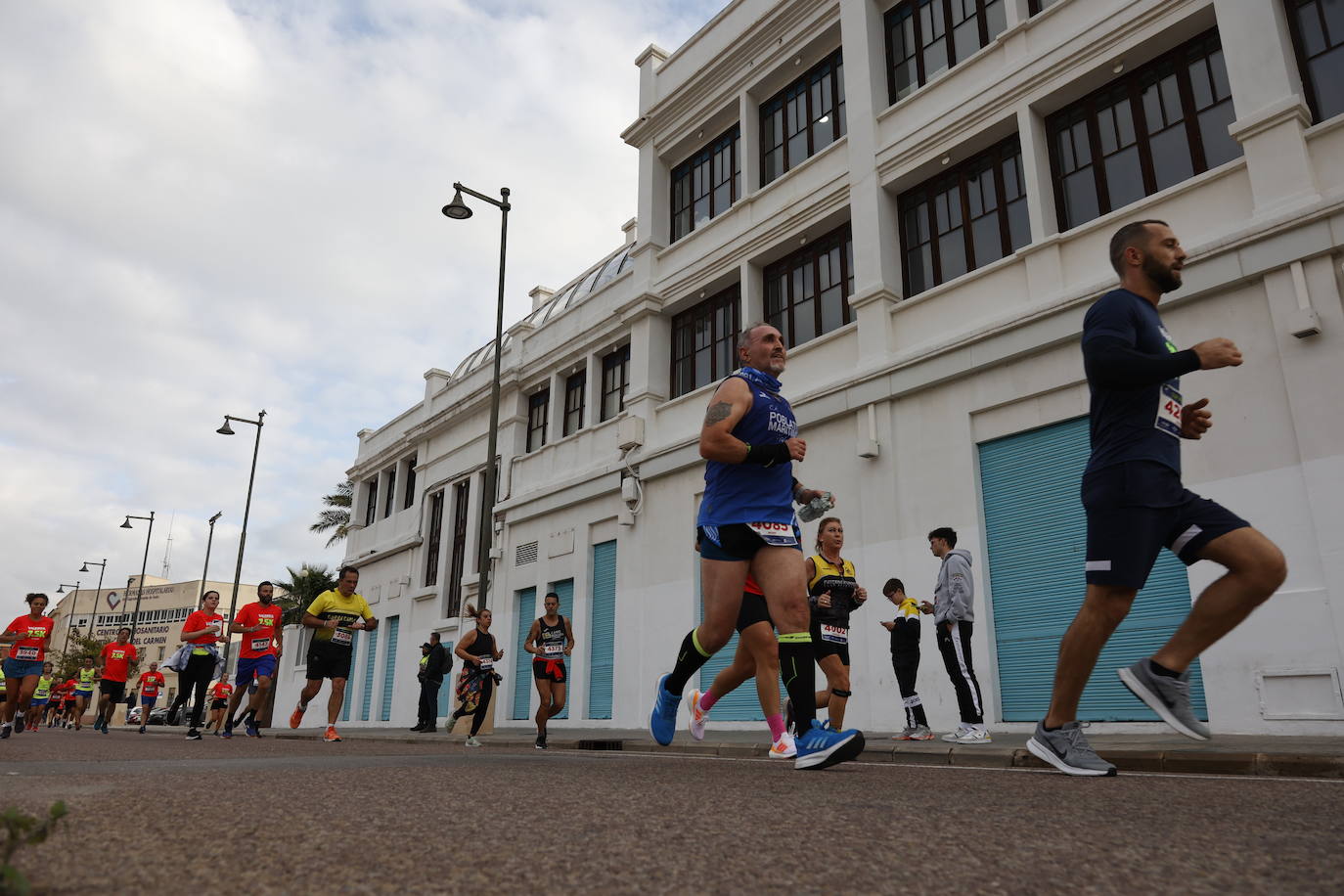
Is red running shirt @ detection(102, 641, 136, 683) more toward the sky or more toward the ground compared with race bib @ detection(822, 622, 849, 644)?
more toward the sky

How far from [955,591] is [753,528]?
14.8ft

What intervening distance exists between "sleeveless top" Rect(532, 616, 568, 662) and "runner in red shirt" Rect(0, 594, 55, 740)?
651 centimetres

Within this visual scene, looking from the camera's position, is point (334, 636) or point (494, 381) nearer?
point (334, 636)

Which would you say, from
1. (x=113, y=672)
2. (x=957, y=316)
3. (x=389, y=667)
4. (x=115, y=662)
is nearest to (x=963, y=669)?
(x=957, y=316)

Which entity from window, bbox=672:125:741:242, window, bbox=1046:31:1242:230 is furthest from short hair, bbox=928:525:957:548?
window, bbox=672:125:741:242

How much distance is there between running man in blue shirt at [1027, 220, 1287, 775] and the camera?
3.71 m

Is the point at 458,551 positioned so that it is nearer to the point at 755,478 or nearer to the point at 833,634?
the point at 833,634

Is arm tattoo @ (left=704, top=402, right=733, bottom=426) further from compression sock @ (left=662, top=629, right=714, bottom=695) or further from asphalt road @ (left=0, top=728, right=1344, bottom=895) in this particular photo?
→ asphalt road @ (left=0, top=728, right=1344, bottom=895)

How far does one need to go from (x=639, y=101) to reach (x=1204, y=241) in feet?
45.6

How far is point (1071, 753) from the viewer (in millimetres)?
4207

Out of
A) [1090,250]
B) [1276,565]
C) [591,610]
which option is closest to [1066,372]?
[1090,250]

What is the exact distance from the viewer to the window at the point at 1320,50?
32.8ft

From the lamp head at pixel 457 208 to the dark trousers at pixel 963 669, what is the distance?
1325 centimetres

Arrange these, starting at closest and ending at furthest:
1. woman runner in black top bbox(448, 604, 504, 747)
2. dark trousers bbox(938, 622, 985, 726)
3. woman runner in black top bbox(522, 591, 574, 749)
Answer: dark trousers bbox(938, 622, 985, 726) → woman runner in black top bbox(522, 591, 574, 749) → woman runner in black top bbox(448, 604, 504, 747)
